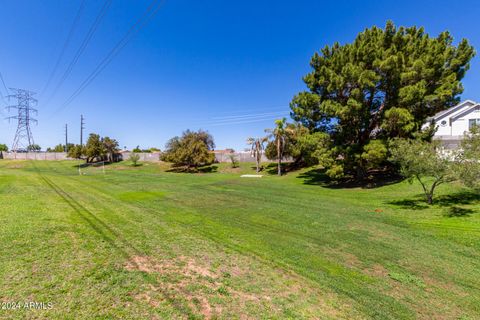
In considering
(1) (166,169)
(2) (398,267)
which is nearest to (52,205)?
(2) (398,267)

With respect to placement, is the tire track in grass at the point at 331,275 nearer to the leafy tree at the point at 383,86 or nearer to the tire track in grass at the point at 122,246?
the tire track in grass at the point at 122,246

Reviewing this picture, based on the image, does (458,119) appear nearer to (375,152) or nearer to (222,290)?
(375,152)

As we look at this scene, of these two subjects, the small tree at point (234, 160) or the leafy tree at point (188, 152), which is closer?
the leafy tree at point (188, 152)

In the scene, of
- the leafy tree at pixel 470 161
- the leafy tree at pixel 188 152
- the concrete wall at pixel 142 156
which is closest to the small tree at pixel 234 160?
the concrete wall at pixel 142 156

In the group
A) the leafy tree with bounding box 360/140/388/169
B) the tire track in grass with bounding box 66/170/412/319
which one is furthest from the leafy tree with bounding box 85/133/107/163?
the leafy tree with bounding box 360/140/388/169

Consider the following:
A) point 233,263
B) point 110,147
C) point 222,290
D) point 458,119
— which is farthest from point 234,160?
point 222,290

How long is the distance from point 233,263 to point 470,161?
1158cm

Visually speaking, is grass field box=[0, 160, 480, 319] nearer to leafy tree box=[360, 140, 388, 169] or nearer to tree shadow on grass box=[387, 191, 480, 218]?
tree shadow on grass box=[387, 191, 480, 218]

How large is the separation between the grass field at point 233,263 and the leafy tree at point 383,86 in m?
9.87

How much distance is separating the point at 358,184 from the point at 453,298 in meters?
17.8

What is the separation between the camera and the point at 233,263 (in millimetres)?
5996

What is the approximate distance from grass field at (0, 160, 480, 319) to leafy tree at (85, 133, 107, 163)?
127 feet

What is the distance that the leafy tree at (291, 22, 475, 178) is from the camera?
60.3ft

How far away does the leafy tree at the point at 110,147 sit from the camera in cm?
4875
